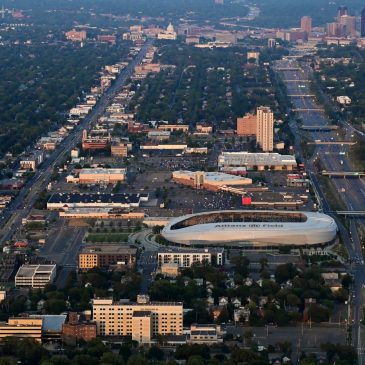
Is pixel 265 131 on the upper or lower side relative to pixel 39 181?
upper

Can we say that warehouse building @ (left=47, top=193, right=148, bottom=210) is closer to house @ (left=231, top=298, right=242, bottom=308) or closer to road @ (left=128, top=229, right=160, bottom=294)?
road @ (left=128, top=229, right=160, bottom=294)

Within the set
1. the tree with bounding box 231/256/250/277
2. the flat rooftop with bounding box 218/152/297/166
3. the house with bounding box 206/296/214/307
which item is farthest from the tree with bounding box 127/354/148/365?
the flat rooftop with bounding box 218/152/297/166

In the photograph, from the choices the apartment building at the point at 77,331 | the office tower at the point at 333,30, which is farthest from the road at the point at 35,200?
the office tower at the point at 333,30

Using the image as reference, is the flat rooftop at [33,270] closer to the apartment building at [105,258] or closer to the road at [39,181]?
the apartment building at [105,258]

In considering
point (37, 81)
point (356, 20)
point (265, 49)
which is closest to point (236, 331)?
point (37, 81)

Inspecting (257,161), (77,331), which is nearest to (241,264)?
(77,331)

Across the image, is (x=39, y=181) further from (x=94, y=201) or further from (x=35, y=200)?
(x=94, y=201)
